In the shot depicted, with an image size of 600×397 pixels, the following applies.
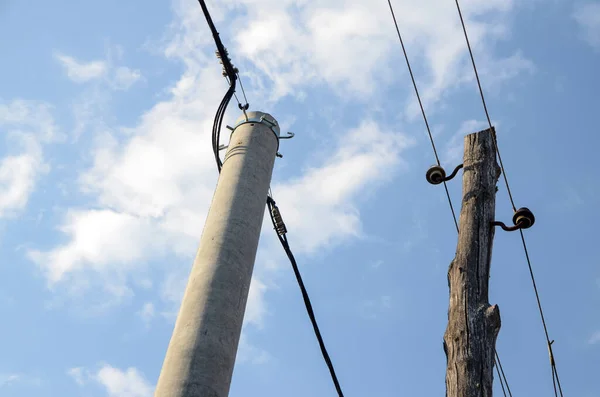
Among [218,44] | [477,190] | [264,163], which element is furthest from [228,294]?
[218,44]

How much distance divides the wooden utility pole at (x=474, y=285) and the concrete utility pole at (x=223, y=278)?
6.09ft

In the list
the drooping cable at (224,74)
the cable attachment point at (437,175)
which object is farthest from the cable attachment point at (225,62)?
the cable attachment point at (437,175)

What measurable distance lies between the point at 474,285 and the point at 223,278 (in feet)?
7.21

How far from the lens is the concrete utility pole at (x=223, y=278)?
604 centimetres

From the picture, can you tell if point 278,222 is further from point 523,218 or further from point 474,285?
point 474,285

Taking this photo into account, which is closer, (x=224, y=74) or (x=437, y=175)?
(x=437, y=175)

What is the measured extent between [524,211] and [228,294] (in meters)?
2.99

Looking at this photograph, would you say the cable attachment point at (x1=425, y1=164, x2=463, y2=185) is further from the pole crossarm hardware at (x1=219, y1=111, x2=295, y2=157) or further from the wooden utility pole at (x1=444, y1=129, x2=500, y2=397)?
the pole crossarm hardware at (x1=219, y1=111, x2=295, y2=157)

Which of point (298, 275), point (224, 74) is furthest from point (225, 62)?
point (298, 275)

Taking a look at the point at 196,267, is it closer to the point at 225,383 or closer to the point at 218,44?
the point at 225,383

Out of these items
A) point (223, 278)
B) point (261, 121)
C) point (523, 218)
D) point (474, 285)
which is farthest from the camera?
point (261, 121)

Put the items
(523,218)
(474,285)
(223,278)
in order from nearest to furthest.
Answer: (474,285) < (223,278) < (523,218)

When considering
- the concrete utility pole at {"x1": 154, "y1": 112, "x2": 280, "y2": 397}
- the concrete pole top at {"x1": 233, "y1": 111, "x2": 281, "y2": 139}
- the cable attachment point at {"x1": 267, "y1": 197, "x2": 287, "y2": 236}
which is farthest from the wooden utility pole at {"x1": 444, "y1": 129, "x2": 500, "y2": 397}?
the cable attachment point at {"x1": 267, "y1": 197, "x2": 287, "y2": 236}

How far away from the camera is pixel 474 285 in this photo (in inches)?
250
